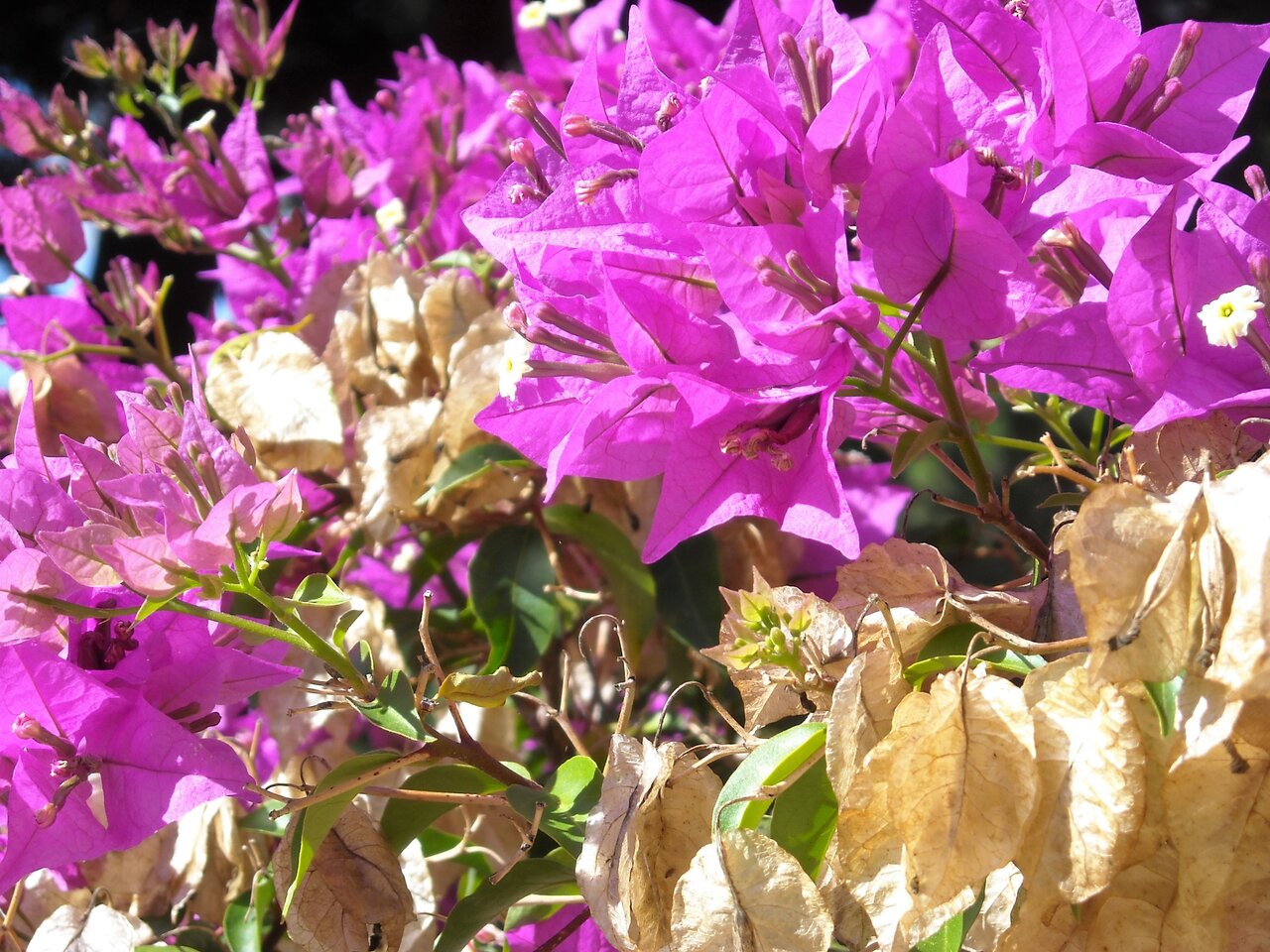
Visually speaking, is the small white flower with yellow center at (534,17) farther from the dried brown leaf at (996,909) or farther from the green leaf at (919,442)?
the dried brown leaf at (996,909)

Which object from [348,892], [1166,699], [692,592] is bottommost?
[692,592]

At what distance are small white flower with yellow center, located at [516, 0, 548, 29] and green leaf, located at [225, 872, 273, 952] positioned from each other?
2.21ft

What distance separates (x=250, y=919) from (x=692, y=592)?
313 mm

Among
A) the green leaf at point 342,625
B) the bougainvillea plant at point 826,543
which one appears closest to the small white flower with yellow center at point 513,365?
the bougainvillea plant at point 826,543

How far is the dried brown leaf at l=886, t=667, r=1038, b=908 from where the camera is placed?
35 cm

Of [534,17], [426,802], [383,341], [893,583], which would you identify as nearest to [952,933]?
[893,583]

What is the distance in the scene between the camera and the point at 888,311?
0.46 m

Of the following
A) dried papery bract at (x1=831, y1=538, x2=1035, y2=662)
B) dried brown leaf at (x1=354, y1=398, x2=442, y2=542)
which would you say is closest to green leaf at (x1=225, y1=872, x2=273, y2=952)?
dried brown leaf at (x1=354, y1=398, x2=442, y2=542)

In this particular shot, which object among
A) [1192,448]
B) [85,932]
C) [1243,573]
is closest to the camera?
[1243,573]

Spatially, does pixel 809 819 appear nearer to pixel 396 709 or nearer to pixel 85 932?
pixel 396 709

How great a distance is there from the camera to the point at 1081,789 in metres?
0.34

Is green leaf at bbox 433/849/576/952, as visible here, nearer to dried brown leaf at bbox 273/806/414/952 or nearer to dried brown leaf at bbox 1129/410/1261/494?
dried brown leaf at bbox 273/806/414/952

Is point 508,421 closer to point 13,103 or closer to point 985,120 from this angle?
point 985,120

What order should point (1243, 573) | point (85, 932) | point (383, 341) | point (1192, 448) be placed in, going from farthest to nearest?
point (383, 341) < point (85, 932) < point (1192, 448) < point (1243, 573)
